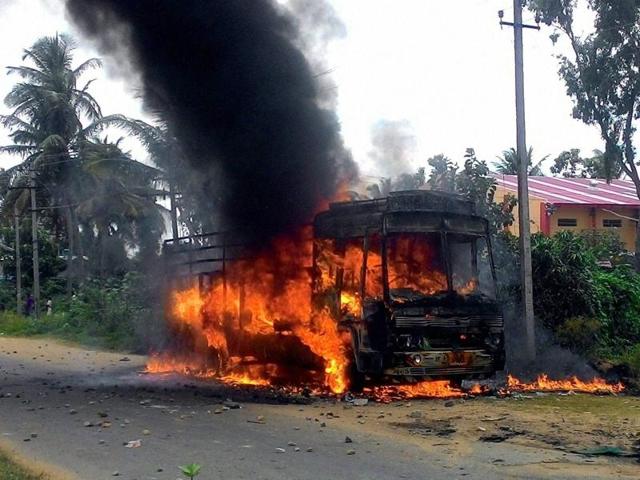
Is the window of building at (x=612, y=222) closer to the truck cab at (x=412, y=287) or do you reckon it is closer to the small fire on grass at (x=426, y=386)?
the small fire on grass at (x=426, y=386)

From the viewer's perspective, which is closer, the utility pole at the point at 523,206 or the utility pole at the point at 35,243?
the utility pole at the point at 523,206

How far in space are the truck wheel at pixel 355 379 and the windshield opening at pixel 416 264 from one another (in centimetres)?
123

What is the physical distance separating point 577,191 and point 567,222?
10.8ft

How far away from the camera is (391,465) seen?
21.6 feet

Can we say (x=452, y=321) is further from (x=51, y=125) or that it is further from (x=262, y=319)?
(x=51, y=125)

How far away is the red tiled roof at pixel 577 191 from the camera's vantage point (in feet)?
95.3

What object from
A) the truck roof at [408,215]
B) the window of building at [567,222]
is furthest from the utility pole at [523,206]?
the window of building at [567,222]

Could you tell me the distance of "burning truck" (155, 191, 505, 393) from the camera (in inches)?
393

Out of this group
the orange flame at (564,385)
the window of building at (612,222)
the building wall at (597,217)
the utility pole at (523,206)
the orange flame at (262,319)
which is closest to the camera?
the orange flame at (262,319)

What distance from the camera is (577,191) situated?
3212 centimetres

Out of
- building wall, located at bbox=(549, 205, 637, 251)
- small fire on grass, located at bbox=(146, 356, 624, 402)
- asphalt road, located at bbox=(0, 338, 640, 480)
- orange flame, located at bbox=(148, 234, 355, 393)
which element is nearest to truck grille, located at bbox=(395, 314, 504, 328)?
small fire on grass, located at bbox=(146, 356, 624, 402)

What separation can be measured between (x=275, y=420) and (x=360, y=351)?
1.74 metres

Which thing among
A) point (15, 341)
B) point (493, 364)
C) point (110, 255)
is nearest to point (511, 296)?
point (493, 364)

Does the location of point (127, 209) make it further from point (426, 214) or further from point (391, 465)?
point (391, 465)
